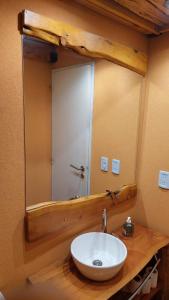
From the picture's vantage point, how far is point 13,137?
1.11m

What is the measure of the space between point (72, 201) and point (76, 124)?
62 cm

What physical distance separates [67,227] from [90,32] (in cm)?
123

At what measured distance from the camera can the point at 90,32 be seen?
52.8 inches

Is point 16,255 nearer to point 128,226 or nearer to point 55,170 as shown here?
point 55,170

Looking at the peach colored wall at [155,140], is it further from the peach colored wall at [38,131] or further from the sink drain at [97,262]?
the peach colored wall at [38,131]

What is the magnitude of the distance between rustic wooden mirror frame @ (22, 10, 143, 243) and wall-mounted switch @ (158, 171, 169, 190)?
31cm

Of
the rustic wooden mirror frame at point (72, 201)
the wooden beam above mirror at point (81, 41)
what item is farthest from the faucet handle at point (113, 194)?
the wooden beam above mirror at point (81, 41)

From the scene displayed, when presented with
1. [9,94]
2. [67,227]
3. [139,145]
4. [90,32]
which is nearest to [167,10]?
[90,32]

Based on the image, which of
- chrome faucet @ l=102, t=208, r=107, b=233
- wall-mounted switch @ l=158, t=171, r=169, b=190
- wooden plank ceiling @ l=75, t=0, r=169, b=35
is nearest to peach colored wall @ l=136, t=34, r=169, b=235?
wall-mounted switch @ l=158, t=171, r=169, b=190

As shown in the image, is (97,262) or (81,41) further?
(97,262)

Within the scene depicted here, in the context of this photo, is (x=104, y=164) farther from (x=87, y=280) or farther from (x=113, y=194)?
(x=87, y=280)

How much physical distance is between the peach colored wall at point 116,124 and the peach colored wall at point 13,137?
0.60m

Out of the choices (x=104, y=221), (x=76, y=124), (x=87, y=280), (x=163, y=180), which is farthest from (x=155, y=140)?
(x=87, y=280)

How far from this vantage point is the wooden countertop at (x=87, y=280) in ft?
3.86
